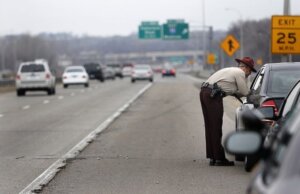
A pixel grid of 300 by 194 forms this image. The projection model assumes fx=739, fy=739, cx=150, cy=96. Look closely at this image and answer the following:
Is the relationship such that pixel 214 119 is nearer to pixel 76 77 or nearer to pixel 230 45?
pixel 230 45

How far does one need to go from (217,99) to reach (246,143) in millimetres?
7120

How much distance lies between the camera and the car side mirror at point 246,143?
12.1 ft

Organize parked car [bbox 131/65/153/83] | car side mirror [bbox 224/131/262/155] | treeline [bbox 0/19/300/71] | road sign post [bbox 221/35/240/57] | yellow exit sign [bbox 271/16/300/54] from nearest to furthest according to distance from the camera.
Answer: car side mirror [bbox 224/131/262/155] < yellow exit sign [bbox 271/16/300/54] < road sign post [bbox 221/35/240/57] < parked car [bbox 131/65/153/83] < treeline [bbox 0/19/300/71]

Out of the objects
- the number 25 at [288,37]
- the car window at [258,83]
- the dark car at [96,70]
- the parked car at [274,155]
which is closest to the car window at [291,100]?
the car window at [258,83]

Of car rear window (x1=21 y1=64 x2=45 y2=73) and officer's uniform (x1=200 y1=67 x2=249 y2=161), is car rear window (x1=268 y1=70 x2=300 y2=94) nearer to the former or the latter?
officer's uniform (x1=200 y1=67 x2=249 y2=161)

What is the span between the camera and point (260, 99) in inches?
390

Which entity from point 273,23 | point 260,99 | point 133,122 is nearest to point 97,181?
point 260,99

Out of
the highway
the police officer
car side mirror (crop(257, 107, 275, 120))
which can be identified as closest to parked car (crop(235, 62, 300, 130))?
the police officer

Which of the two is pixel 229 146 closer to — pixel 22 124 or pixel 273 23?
pixel 22 124

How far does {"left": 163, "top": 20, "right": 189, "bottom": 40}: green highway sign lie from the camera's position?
83.4m

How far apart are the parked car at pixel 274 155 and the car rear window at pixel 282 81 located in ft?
21.1

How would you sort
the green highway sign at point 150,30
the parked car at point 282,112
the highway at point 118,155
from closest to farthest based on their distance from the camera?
the parked car at point 282,112, the highway at point 118,155, the green highway sign at point 150,30

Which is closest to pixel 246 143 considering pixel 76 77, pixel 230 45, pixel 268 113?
pixel 268 113

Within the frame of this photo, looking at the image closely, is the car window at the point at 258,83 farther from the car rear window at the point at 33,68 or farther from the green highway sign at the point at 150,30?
the green highway sign at the point at 150,30
